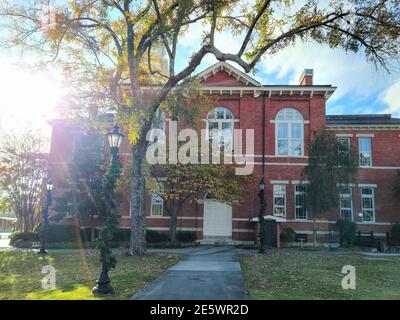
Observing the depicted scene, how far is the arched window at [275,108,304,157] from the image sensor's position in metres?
25.4

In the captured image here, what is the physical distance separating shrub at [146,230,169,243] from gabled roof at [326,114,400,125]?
13397mm

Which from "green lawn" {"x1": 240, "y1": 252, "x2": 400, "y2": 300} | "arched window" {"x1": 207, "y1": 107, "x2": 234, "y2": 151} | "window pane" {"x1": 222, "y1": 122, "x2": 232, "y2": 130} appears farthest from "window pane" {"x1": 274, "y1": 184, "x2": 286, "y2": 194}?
"green lawn" {"x1": 240, "y1": 252, "x2": 400, "y2": 300}

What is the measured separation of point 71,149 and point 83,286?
63.0 ft

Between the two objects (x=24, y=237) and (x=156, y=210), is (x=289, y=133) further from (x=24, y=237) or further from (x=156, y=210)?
(x=24, y=237)

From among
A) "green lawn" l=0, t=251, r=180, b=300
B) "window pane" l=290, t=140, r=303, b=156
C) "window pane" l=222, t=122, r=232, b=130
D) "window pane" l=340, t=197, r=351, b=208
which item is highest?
"window pane" l=222, t=122, r=232, b=130

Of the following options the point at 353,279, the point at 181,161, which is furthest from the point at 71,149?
the point at 353,279

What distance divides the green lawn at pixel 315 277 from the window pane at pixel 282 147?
9723 millimetres

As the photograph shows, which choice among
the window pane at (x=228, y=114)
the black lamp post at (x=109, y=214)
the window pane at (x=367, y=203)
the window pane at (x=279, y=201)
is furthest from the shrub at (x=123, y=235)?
the window pane at (x=367, y=203)

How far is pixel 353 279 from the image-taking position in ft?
37.2

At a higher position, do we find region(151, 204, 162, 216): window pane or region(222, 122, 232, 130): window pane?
region(222, 122, 232, 130): window pane

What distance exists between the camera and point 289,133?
83.9 ft

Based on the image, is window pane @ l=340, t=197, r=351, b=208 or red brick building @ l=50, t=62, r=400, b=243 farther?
window pane @ l=340, t=197, r=351, b=208

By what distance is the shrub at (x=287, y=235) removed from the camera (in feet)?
75.5

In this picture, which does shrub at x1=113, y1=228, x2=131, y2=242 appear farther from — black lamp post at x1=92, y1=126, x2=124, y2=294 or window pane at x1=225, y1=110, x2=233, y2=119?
black lamp post at x1=92, y1=126, x2=124, y2=294
